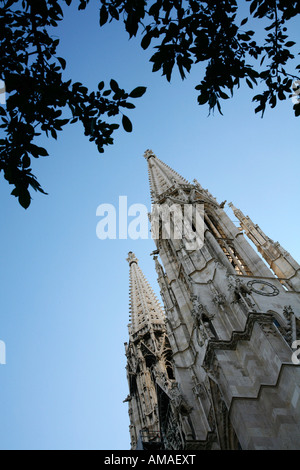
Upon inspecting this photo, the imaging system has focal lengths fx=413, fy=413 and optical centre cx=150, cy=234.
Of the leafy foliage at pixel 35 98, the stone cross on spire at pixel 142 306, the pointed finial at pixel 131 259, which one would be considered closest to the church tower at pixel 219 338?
the stone cross on spire at pixel 142 306

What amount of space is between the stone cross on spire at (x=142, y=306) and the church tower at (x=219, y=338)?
3.03 metres

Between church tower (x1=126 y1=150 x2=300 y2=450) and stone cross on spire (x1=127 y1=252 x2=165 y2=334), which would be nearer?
church tower (x1=126 y1=150 x2=300 y2=450)

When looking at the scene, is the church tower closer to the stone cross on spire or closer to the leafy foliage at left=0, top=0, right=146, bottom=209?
the stone cross on spire

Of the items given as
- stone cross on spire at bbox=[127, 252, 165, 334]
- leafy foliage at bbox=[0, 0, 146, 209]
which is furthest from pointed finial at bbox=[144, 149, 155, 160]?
leafy foliage at bbox=[0, 0, 146, 209]

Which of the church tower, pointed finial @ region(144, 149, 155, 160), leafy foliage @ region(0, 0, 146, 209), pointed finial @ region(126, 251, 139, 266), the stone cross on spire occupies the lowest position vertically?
leafy foliage @ region(0, 0, 146, 209)

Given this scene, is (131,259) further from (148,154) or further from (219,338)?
(219,338)

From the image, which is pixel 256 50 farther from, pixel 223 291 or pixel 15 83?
pixel 223 291

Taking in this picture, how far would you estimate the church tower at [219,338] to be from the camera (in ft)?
41.3

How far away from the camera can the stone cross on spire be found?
37.3 m

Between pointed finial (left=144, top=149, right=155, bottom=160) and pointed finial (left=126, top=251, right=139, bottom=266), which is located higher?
pointed finial (left=126, top=251, right=139, bottom=266)

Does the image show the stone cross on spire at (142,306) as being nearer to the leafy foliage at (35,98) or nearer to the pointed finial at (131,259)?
the pointed finial at (131,259)

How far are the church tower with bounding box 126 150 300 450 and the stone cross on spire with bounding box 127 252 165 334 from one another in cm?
303

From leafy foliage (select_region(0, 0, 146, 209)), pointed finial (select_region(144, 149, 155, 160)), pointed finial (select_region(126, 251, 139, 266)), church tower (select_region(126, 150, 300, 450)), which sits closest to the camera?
leafy foliage (select_region(0, 0, 146, 209))
